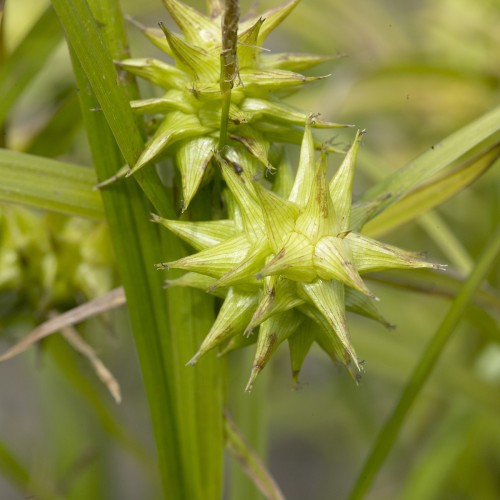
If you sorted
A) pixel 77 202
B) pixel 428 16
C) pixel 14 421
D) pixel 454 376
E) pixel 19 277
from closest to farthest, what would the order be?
pixel 77 202 < pixel 19 277 < pixel 454 376 < pixel 428 16 < pixel 14 421

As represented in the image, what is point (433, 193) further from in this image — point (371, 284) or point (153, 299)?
point (371, 284)

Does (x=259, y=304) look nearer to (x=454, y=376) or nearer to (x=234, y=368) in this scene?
(x=234, y=368)

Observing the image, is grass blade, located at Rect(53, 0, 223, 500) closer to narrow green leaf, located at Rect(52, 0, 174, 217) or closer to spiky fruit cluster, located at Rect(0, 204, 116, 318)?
narrow green leaf, located at Rect(52, 0, 174, 217)

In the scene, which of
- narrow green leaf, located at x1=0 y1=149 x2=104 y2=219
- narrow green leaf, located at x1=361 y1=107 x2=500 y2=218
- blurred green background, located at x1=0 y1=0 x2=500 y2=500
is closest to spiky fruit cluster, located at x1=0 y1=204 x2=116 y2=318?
blurred green background, located at x1=0 y1=0 x2=500 y2=500

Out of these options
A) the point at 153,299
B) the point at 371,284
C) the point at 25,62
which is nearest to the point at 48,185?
the point at 153,299

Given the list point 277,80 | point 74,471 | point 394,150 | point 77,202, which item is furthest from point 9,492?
point 277,80

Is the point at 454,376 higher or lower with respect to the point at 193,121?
lower

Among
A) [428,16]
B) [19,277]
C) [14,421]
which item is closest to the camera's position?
[19,277]
